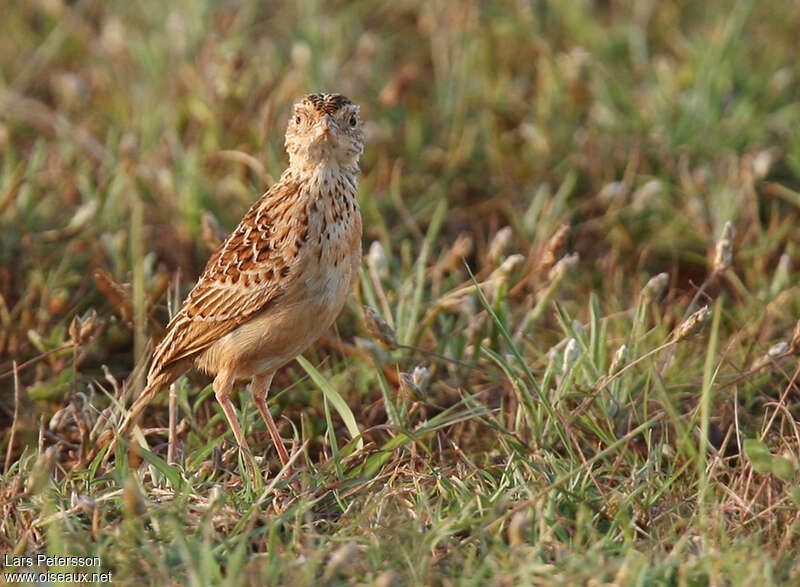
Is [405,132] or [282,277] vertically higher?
[282,277]

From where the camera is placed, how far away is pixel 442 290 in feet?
20.7

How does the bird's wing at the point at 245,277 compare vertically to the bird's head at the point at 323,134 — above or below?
below

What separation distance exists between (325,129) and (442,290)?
1588 millimetres

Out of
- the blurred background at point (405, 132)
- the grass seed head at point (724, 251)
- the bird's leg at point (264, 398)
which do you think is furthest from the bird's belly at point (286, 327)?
the grass seed head at point (724, 251)

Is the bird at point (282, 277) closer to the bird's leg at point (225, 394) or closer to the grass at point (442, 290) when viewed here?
the bird's leg at point (225, 394)

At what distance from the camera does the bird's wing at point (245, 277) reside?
4.91m

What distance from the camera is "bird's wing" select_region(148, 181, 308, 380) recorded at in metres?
4.91

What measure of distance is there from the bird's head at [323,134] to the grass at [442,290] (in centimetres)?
66

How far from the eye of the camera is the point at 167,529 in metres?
4.14

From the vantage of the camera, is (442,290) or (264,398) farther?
(442,290)

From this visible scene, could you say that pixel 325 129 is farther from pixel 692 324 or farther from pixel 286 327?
pixel 692 324

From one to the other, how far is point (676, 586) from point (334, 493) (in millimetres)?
1266

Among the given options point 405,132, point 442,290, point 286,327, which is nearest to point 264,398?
point 286,327

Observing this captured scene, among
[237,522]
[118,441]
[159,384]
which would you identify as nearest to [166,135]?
[159,384]
